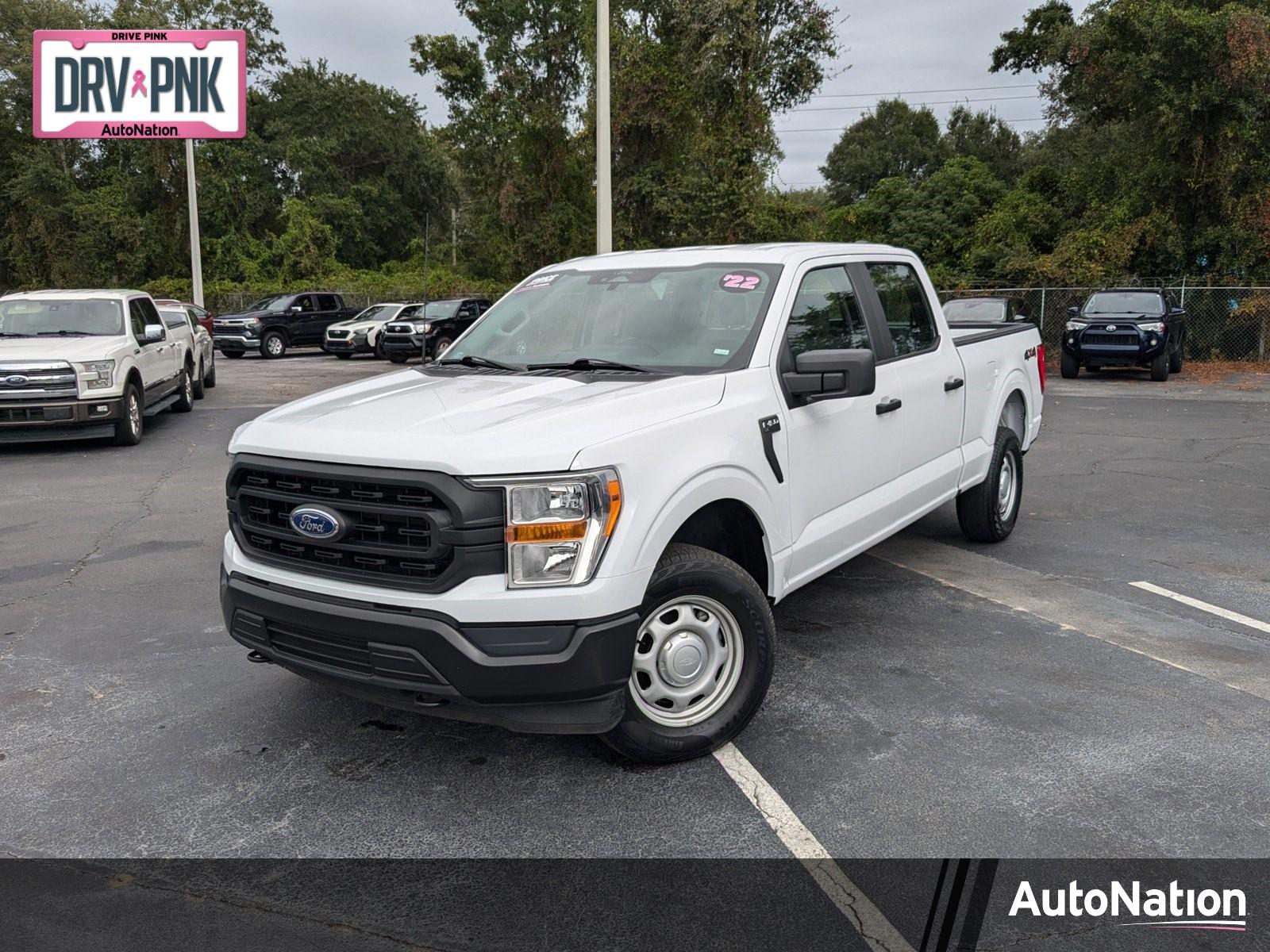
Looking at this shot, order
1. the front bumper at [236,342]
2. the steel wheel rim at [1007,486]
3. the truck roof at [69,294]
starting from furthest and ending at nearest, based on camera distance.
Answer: the front bumper at [236,342] → the truck roof at [69,294] → the steel wheel rim at [1007,486]

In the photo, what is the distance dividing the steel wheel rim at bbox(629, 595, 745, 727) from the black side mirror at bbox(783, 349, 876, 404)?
1.07 metres

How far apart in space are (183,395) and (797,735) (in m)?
14.1

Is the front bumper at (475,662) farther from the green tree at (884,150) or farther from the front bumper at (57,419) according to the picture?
the green tree at (884,150)

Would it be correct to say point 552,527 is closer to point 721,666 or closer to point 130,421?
point 721,666

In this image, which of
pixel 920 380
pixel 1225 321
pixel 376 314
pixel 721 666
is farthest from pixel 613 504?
pixel 376 314

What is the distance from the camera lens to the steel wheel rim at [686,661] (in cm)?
384

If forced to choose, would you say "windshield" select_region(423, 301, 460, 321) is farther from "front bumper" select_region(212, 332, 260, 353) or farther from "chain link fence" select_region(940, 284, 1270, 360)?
"chain link fence" select_region(940, 284, 1270, 360)

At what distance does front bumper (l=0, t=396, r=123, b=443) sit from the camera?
11.5 m

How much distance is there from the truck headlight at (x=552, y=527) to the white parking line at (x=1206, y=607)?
13.2 ft

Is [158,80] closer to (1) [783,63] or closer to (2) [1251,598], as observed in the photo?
(1) [783,63]

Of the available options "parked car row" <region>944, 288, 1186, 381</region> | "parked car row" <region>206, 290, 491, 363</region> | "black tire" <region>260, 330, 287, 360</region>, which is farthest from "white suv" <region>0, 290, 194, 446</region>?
"black tire" <region>260, 330, 287, 360</region>

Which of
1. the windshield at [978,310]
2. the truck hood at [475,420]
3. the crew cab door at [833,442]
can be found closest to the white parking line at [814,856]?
the crew cab door at [833,442]

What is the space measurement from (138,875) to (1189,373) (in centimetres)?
2271

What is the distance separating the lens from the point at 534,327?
5.25 m
